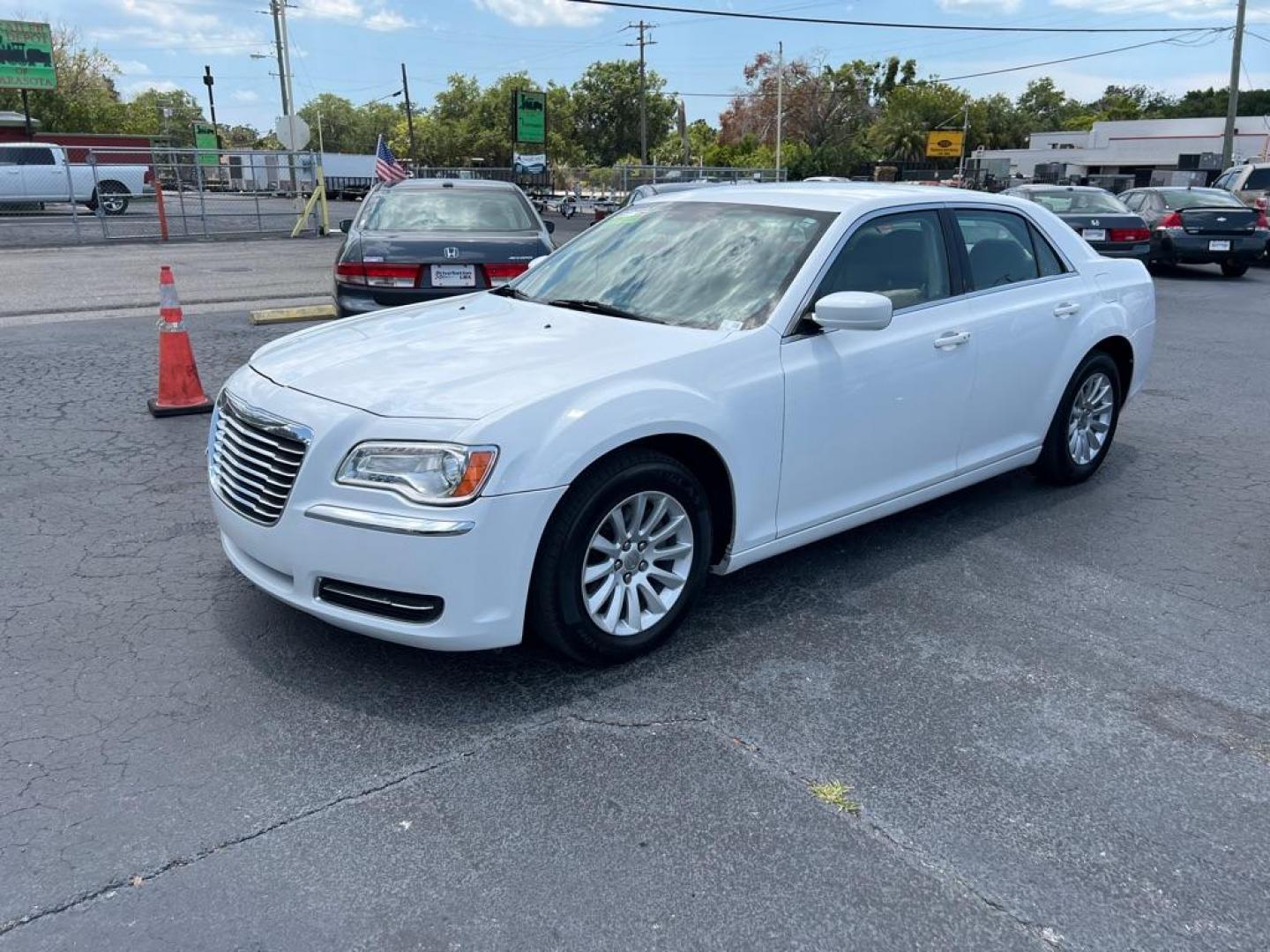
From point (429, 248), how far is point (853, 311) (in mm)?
5117

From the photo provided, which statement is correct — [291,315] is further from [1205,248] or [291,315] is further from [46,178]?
[46,178]

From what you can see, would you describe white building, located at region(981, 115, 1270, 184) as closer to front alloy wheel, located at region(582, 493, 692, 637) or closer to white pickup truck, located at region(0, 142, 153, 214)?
white pickup truck, located at region(0, 142, 153, 214)

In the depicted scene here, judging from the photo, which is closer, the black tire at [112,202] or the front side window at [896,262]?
the front side window at [896,262]

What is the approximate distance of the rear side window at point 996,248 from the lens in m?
4.86

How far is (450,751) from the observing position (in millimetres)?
3121

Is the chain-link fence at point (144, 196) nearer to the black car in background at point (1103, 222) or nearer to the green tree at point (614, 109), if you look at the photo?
the black car in background at point (1103, 222)

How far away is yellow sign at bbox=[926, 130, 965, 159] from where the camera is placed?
71812mm

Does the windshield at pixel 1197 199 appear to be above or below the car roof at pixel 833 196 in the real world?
below

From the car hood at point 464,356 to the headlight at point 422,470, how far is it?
13cm

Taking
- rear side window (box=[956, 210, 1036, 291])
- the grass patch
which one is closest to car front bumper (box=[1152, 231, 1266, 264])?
rear side window (box=[956, 210, 1036, 291])

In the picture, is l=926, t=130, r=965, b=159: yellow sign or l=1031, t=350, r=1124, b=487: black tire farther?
l=926, t=130, r=965, b=159: yellow sign

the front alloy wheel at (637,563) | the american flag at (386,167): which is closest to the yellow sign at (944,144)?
the american flag at (386,167)

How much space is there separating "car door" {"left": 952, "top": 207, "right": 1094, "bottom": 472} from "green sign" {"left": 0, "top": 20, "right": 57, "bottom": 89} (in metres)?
56.6

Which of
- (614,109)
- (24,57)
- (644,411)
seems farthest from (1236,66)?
(614,109)
